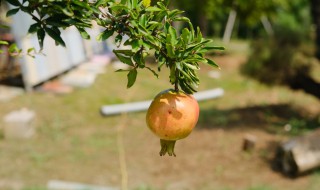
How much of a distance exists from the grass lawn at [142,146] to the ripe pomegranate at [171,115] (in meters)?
3.18

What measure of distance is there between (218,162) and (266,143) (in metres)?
1.01

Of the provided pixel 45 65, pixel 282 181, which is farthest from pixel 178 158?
pixel 45 65

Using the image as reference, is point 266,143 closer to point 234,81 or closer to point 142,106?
point 142,106

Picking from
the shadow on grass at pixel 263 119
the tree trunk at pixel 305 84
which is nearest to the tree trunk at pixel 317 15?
the tree trunk at pixel 305 84

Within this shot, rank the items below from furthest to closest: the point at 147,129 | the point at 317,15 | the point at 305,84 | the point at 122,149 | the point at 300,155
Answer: the point at 305,84 → the point at 147,129 → the point at 317,15 → the point at 122,149 → the point at 300,155

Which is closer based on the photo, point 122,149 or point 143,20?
point 143,20

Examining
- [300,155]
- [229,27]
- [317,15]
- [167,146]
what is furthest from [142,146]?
[229,27]

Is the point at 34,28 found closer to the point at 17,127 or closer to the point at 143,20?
the point at 143,20

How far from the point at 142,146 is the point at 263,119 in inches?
95.2

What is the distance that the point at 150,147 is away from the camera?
715cm

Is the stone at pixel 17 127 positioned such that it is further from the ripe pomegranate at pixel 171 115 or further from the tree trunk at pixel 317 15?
the ripe pomegranate at pixel 171 115

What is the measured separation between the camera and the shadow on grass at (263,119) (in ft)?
26.3

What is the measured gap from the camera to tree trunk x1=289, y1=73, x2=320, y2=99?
26.4 ft

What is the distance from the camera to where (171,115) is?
4.10 ft
